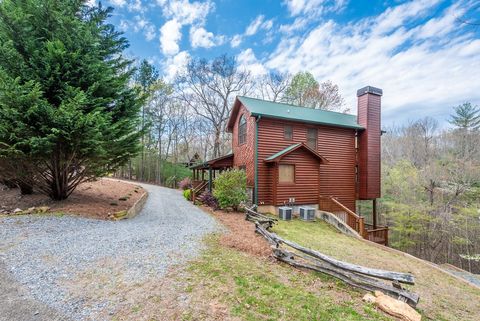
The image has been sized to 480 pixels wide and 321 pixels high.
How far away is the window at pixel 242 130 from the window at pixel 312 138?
3958 millimetres

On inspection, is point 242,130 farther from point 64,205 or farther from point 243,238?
point 64,205

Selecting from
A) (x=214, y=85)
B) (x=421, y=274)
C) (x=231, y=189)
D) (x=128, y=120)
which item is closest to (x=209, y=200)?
(x=231, y=189)

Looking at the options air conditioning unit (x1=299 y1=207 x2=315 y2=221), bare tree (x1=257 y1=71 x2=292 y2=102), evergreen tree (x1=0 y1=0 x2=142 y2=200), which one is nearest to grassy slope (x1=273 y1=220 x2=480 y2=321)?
air conditioning unit (x1=299 y1=207 x2=315 y2=221)

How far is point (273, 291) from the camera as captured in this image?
373cm

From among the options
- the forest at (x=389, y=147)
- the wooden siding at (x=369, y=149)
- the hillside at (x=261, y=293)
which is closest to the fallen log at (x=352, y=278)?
the hillside at (x=261, y=293)

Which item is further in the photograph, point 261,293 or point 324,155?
point 324,155

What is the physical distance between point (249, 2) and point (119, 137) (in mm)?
12405

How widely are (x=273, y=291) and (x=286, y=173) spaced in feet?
30.1

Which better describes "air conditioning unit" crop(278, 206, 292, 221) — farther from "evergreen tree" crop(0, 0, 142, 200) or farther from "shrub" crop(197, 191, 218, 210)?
"evergreen tree" crop(0, 0, 142, 200)

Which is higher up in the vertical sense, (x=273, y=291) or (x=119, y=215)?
(x=119, y=215)

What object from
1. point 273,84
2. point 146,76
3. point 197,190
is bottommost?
point 197,190

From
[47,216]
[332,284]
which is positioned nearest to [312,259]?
[332,284]

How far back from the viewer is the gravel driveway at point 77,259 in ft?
10.5

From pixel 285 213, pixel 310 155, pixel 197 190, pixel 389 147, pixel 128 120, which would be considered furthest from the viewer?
pixel 389 147
